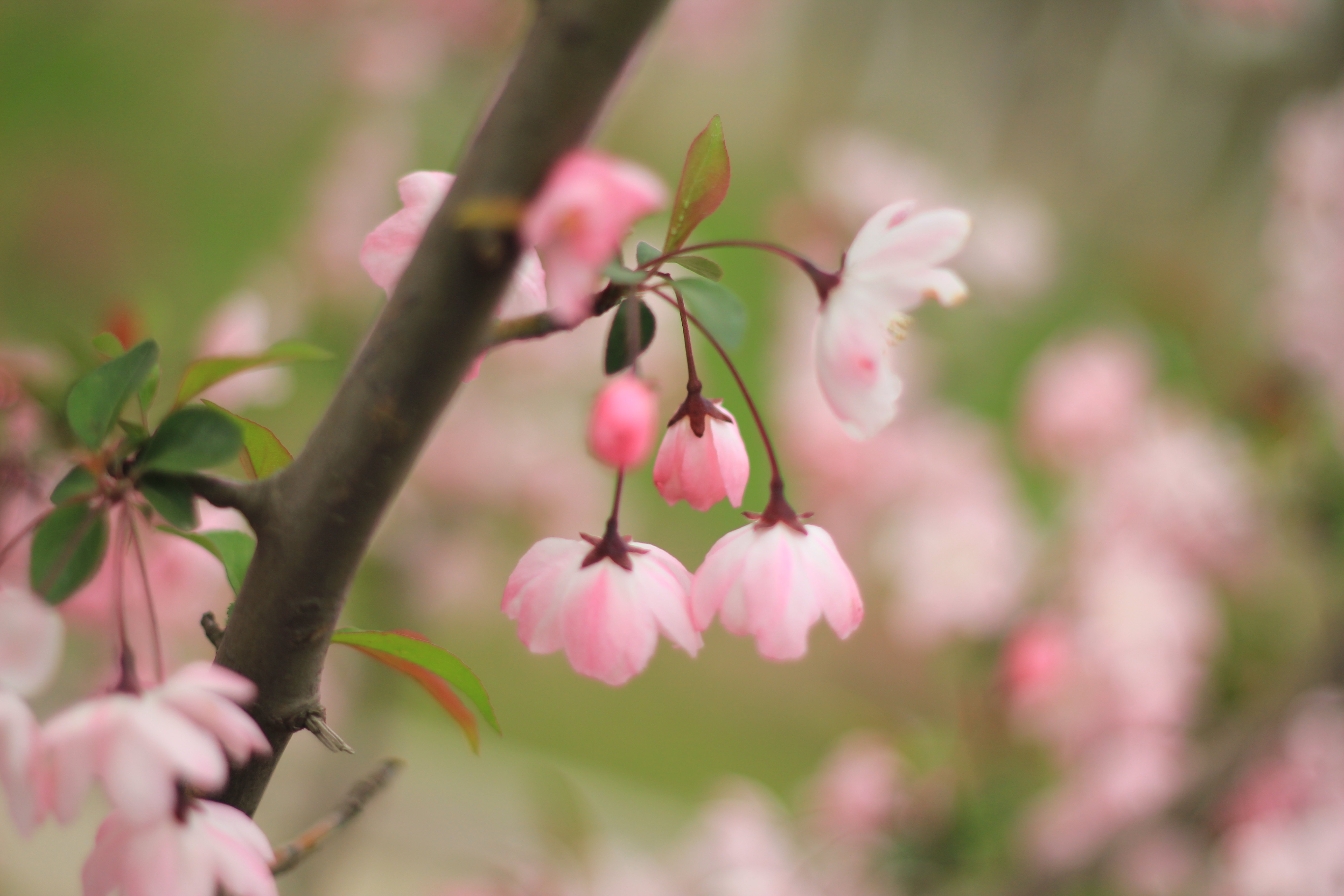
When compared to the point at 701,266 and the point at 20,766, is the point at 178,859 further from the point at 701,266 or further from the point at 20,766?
the point at 701,266

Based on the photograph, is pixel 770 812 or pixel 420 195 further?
pixel 770 812

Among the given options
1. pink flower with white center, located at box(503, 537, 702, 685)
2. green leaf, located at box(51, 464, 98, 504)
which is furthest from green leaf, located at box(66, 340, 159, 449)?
pink flower with white center, located at box(503, 537, 702, 685)

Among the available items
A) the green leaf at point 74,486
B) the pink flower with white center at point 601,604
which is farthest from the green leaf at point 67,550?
the pink flower with white center at point 601,604

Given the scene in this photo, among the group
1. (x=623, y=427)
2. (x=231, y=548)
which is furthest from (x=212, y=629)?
(x=623, y=427)

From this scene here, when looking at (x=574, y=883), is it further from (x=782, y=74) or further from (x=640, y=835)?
(x=782, y=74)

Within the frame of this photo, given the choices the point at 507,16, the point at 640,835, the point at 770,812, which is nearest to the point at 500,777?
the point at 640,835

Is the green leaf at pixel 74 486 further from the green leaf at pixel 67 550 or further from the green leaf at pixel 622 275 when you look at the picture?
the green leaf at pixel 622 275

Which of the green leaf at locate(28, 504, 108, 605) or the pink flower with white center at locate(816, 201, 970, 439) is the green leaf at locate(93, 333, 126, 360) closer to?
the green leaf at locate(28, 504, 108, 605)
